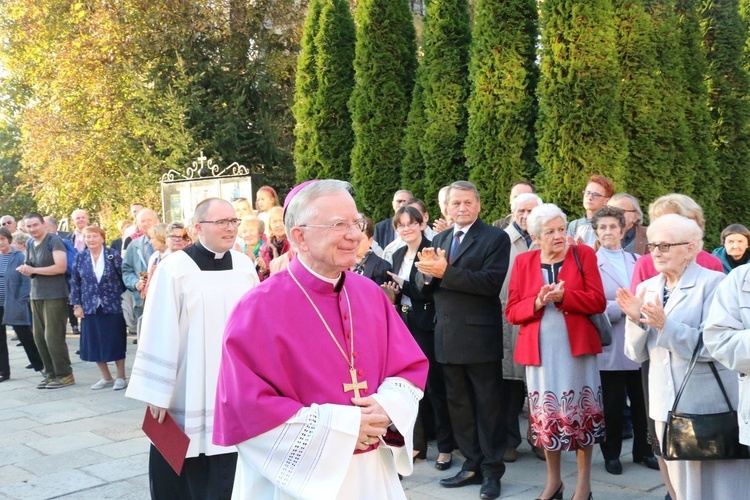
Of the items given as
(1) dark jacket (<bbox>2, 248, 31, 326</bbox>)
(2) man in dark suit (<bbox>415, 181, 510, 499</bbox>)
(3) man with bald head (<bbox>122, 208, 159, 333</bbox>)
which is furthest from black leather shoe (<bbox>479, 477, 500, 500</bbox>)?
(1) dark jacket (<bbox>2, 248, 31, 326</bbox>)

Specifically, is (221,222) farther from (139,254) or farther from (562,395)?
(139,254)

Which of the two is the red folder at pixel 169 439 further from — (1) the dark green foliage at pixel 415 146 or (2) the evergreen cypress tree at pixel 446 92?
(1) the dark green foliage at pixel 415 146

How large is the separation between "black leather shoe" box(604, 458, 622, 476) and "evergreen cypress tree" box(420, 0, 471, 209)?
202 inches

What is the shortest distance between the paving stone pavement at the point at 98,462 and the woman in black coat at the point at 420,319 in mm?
208

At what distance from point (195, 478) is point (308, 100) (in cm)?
876

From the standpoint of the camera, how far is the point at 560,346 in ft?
16.1

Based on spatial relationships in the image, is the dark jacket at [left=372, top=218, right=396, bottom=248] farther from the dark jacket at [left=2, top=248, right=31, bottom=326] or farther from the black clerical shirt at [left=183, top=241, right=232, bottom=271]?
the dark jacket at [left=2, top=248, right=31, bottom=326]

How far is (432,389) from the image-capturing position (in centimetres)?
612

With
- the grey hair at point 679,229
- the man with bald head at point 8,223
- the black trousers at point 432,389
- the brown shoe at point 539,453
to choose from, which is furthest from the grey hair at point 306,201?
the man with bald head at point 8,223

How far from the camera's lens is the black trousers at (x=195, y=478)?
436 cm

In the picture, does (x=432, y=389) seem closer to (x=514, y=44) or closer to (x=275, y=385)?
(x=275, y=385)

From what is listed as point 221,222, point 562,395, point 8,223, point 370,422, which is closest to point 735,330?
point 562,395

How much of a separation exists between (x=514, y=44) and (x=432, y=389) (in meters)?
4.85

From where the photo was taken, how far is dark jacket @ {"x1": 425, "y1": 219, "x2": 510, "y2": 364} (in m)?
5.31
